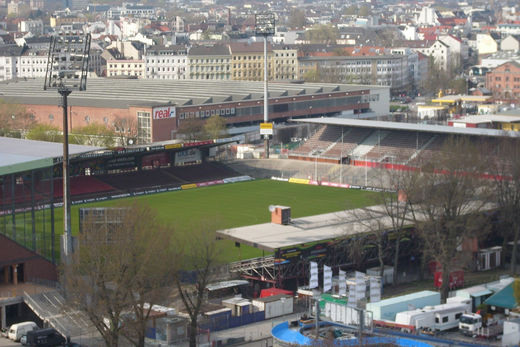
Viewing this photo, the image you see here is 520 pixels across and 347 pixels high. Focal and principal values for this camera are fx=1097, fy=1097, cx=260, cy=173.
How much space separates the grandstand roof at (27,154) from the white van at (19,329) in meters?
4.96

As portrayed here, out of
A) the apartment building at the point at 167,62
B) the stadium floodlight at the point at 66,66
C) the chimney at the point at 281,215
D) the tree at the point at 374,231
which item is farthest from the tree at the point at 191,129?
the apartment building at the point at 167,62

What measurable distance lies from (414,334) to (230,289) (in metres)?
7.26

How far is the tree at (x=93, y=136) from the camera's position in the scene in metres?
60.2

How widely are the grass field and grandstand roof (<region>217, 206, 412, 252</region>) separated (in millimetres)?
1183

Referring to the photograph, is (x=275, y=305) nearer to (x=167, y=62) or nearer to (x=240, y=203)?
(x=240, y=203)

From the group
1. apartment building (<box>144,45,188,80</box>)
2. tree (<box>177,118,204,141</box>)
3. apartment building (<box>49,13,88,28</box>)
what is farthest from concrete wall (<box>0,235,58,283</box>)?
apartment building (<box>49,13,88,28</box>)

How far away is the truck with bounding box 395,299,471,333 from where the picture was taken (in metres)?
28.3

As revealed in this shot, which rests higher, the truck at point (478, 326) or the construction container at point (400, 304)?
the construction container at point (400, 304)

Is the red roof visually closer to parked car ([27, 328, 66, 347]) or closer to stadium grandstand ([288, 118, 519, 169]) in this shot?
parked car ([27, 328, 66, 347])

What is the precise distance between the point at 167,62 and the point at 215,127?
143ft

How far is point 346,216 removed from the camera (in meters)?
39.1

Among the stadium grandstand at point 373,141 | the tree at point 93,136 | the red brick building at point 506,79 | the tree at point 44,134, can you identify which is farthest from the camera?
the red brick building at point 506,79

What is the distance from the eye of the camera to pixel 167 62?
4227 inches

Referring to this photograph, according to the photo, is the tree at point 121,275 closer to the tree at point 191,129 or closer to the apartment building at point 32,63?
the tree at point 191,129
